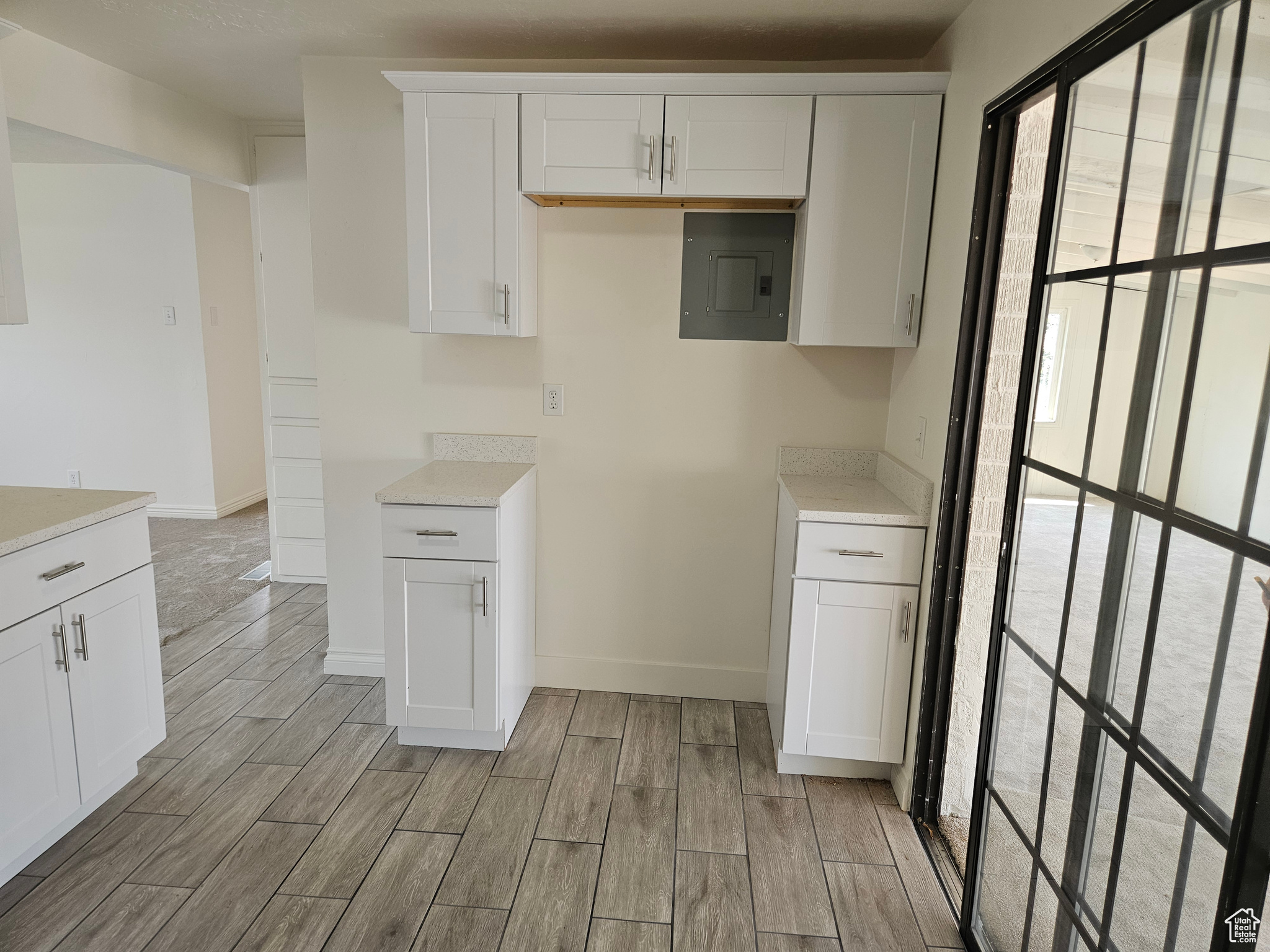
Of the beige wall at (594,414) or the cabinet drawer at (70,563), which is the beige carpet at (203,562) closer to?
the beige wall at (594,414)

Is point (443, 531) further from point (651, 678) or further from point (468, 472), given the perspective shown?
point (651, 678)

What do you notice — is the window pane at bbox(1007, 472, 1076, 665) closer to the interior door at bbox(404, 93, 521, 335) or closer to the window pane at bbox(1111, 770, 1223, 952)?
the window pane at bbox(1111, 770, 1223, 952)

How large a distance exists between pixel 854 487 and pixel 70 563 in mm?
2402

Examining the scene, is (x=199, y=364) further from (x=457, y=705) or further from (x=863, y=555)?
(x=863, y=555)

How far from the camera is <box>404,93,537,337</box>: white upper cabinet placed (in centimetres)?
256

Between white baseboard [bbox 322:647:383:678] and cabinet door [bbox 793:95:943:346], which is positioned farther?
white baseboard [bbox 322:647:383:678]

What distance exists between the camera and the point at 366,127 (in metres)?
2.87

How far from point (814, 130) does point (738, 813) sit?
7.10 ft

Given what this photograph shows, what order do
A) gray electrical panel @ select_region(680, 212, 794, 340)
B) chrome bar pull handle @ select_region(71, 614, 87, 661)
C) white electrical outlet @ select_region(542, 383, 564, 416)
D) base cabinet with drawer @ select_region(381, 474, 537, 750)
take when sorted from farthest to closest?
1. white electrical outlet @ select_region(542, 383, 564, 416)
2. gray electrical panel @ select_region(680, 212, 794, 340)
3. base cabinet with drawer @ select_region(381, 474, 537, 750)
4. chrome bar pull handle @ select_region(71, 614, 87, 661)

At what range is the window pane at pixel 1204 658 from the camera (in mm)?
1059

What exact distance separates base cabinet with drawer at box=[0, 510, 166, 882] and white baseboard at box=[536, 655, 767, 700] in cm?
143

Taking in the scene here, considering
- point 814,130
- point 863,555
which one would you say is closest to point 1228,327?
point 863,555

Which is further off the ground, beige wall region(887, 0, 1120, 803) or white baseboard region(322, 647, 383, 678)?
beige wall region(887, 0, 1120, 803)

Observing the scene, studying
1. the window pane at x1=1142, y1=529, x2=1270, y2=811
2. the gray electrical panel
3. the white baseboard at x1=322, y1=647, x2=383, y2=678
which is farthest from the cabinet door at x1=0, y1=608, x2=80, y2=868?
the window pane at x1=1142, y1=529, x2=1270, y2=811
